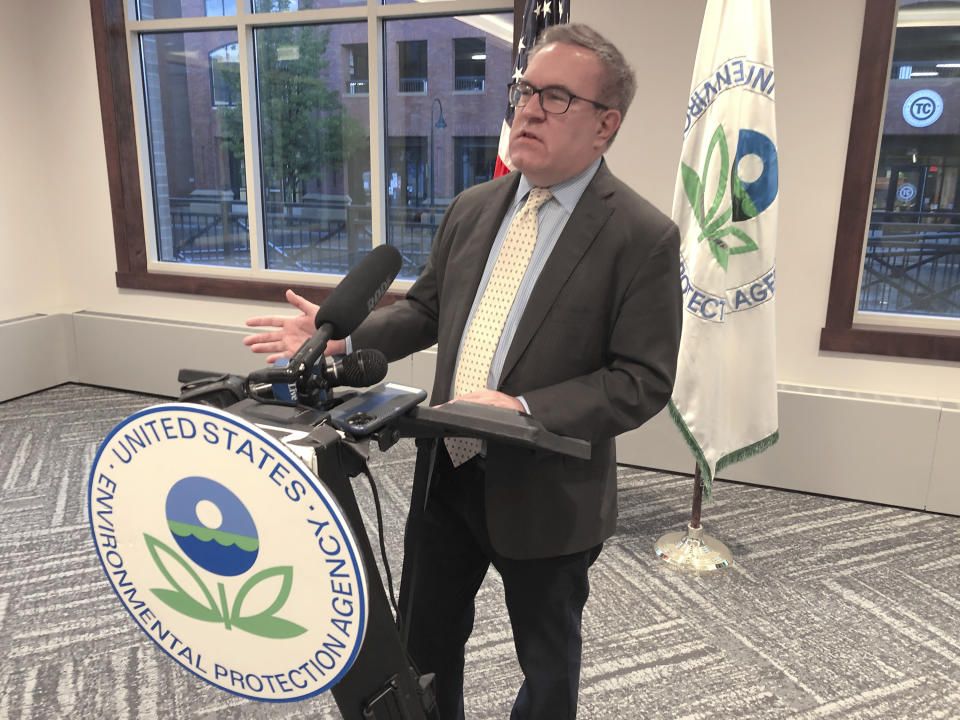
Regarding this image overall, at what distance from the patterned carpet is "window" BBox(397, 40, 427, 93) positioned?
211 cm

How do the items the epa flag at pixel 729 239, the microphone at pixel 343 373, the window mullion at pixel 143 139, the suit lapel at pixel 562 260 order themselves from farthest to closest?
1. the window mullion at pixel 143 139
2. the epa flag at pixel 729 239
3. the suit lapel at pixel 562 260
4. the microphone at pixel 343 373

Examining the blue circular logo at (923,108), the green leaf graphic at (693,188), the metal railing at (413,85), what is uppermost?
the metal railing at (413,85)

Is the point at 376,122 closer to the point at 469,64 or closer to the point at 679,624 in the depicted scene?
the point at 469,64

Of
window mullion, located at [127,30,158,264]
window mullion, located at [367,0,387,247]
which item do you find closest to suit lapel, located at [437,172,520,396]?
window mullion, located at [367,0,387,247]

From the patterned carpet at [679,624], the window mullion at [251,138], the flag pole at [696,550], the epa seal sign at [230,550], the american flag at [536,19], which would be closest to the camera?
the epa seal sign at [230,550]

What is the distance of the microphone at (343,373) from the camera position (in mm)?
751

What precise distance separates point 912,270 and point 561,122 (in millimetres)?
2702

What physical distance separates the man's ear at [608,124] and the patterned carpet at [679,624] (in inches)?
56.1

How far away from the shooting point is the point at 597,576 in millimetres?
2477

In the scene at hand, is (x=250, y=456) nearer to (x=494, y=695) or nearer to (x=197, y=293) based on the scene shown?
(x=494, y=695)

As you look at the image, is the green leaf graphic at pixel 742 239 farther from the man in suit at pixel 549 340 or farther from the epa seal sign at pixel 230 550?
the epa seal sign at pixel 230 550

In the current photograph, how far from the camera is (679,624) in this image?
2.21 m

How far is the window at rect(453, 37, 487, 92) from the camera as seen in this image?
3674mm

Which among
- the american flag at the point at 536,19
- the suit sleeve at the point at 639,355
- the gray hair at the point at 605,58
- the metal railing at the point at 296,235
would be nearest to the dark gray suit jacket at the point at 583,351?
the suit sleeve at the point at 639,355
